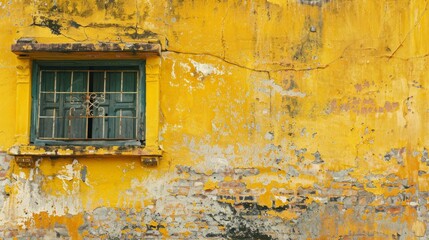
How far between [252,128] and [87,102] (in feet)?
5.85

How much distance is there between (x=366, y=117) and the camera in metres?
7.03

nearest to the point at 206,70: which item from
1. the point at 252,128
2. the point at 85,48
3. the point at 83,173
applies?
the point at 252,128

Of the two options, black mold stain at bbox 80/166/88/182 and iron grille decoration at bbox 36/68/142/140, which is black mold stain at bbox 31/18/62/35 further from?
black mold stain at bbox 80/166/88/182

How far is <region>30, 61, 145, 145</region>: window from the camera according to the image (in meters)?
7.11

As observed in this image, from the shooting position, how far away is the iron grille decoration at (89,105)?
23.4 feet

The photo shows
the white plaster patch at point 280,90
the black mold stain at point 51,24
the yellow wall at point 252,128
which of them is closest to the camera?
the yellow wall at point 252,128

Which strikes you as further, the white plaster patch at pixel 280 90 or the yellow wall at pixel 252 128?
the white plaster patch at pixel 280 90

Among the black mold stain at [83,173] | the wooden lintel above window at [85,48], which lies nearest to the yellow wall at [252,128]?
the black mold stain at [83,173]

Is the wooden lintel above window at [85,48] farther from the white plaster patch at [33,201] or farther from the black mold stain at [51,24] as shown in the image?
the white plaster patch at [33,201]

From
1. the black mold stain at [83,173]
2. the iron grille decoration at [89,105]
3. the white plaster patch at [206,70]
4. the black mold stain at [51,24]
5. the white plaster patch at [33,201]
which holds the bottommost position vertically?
the white plaster patch at [33,201]

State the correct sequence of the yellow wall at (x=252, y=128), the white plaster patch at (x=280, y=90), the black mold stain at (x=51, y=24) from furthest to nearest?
the black mold stain at (x=51, y=24) < the white plaster patch at (x=280, y=90) < the yellow wall at (x=252, y=128)

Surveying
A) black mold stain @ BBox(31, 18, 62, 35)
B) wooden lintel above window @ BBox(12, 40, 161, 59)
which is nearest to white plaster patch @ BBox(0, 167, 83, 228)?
wooden lintel above window @ BBox(12, 40, 161, 59)

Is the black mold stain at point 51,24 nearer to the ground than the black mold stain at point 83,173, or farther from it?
farther from it

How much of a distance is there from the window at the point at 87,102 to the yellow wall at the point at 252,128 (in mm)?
210
